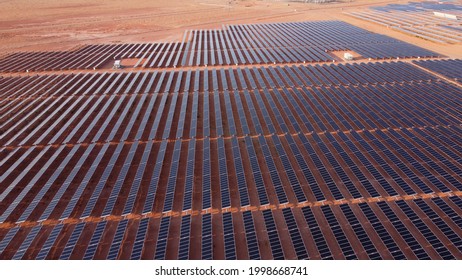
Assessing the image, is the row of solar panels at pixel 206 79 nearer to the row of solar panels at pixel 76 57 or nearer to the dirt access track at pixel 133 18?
the row of solar panels at pixel 76 57

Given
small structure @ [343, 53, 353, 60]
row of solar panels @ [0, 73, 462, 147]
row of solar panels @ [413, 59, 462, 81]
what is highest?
small structure @ [343, 53, 353, 60]

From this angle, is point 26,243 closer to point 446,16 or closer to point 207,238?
point 207,238

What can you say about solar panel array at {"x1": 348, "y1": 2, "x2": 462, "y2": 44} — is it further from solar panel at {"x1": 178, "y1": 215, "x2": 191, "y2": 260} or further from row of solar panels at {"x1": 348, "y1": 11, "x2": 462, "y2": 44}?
solar panel at {"x1": 178, "y1": 215, "x2": 191, "y2": 260}

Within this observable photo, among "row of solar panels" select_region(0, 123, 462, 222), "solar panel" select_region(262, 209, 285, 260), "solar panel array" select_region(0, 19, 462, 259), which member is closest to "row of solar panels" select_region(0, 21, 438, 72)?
"solar panel array" select_region(0, 19, 462, 259)
